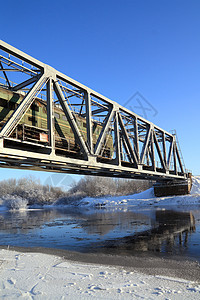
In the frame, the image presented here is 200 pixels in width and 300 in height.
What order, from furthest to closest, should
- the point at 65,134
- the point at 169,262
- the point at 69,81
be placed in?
the point at 65,134, the point at 69,81, the point at 169,262

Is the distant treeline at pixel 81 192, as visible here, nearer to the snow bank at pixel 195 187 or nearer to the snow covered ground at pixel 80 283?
the snow bank at pixel 195 187

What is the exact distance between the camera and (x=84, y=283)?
5988mm

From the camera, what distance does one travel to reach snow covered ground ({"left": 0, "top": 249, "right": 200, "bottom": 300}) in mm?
5215

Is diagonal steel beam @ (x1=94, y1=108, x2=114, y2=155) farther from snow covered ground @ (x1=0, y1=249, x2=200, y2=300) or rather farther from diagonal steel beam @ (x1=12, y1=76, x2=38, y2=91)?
snow covered ground @ (x1=0, y1=249, x2=200, y2=300)

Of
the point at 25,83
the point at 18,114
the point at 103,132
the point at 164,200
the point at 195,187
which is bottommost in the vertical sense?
the point at 164,200

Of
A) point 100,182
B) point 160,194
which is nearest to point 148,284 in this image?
point 160,194

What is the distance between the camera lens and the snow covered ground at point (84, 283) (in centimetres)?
521

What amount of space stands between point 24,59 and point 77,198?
205 feet

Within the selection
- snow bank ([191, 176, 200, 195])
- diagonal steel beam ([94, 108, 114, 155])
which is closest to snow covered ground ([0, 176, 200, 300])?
diagonal steel beam ([94, 108, 114, 155])

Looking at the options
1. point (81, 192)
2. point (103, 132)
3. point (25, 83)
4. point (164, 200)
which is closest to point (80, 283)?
point (25, 83)

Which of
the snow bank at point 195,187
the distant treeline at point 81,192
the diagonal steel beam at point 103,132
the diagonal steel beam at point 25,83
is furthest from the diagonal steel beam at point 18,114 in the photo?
the distant treeline at point 81,192

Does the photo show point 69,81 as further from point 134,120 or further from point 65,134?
point 134,120

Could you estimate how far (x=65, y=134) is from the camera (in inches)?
783

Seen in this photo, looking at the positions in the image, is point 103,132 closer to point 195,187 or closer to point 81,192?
point 195,187
